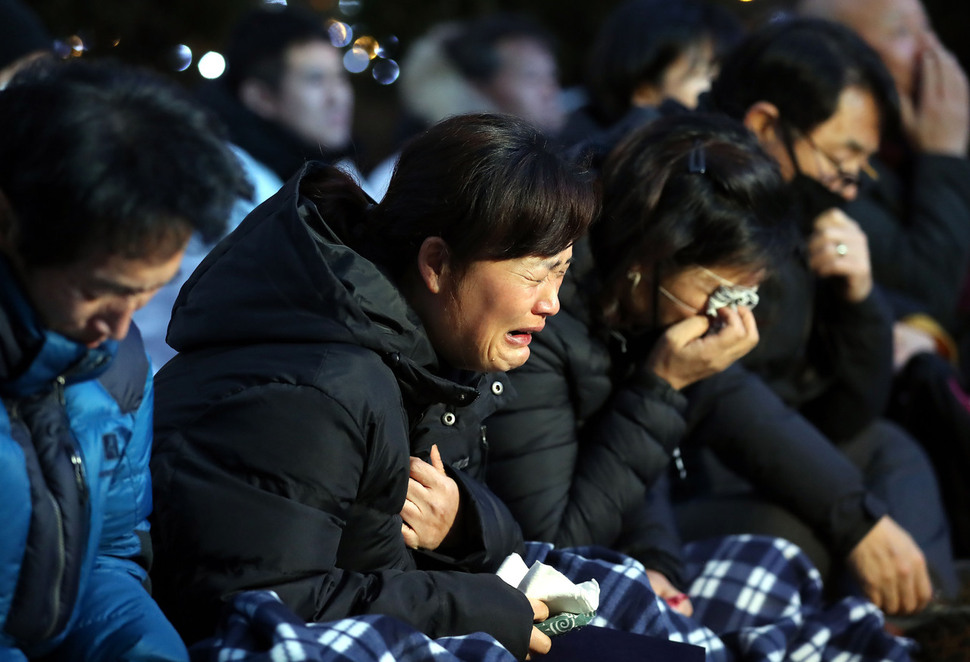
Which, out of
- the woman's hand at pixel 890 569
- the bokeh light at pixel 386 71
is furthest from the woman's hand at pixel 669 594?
the bokeh light at pixel 386 71

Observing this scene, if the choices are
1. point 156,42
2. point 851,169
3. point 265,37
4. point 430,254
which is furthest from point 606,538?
point 156,42

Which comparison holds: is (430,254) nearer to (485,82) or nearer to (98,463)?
(98,463)

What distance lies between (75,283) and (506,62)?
178 inches

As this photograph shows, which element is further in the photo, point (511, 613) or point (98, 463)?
point (511, 613)

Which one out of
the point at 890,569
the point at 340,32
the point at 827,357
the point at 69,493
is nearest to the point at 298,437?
the point at 69,493

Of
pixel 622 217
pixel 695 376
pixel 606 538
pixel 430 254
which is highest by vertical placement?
pixel 430 254

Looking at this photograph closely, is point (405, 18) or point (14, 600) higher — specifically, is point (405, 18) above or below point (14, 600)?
below

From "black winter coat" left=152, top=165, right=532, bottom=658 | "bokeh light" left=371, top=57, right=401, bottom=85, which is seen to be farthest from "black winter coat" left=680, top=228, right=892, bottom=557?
"bokeh light" left=371, top=57, right=401, bottom=85

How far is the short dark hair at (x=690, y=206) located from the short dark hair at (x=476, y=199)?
54 centimetres

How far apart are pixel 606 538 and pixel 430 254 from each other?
3.00 ft

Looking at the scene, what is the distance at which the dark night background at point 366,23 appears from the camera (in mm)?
6156

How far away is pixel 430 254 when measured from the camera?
211 cm

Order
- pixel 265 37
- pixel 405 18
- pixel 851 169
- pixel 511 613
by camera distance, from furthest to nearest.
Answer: pixel 405 18, pixel 265 37, pixel 851 169, pixel 511 613

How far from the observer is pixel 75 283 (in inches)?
59.9
